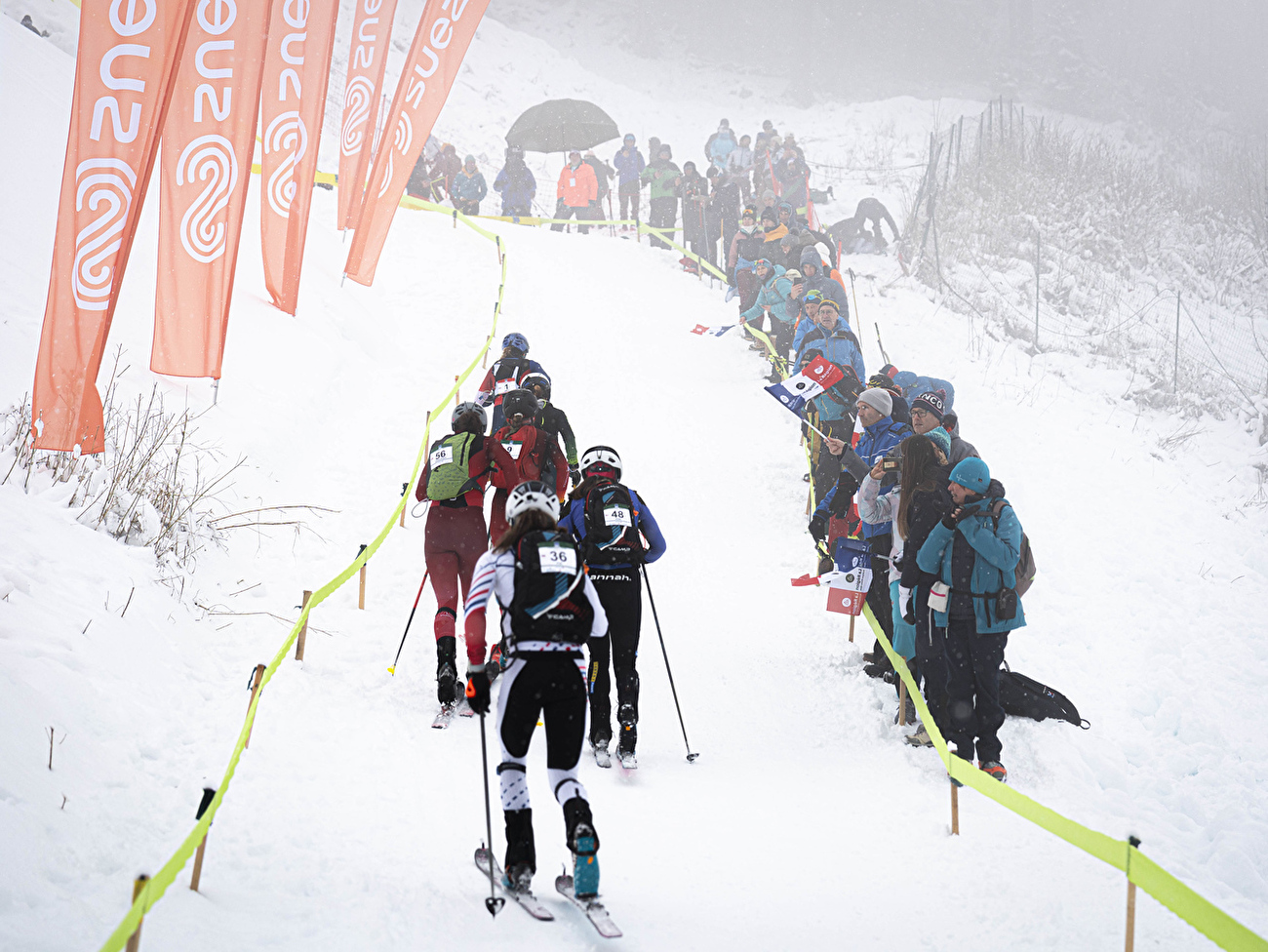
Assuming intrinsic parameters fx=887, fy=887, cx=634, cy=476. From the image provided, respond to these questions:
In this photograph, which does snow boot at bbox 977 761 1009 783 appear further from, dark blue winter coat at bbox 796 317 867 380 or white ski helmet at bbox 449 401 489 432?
dark blue winter coat at bbox 796 317 867 380

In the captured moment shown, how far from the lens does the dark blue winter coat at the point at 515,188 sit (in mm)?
24875

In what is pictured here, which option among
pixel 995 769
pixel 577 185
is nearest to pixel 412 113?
pixel 577 185

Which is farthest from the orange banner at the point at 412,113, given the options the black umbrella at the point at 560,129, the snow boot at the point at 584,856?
the black umbrella at the point at 560,129

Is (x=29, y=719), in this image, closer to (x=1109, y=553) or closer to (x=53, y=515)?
(x=53, y=515)

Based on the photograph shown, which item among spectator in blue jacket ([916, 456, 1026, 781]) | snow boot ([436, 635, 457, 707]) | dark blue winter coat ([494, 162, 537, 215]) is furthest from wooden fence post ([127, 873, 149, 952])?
dark blue winter coat ([494, 162, 537, 215])

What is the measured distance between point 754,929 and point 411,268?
658 inches

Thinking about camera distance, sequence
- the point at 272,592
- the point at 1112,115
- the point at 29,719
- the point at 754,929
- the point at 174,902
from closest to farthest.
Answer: the point at 174,902, the point at 754,929, the point at 29,719, the point at 272,592, the point at 1112,115

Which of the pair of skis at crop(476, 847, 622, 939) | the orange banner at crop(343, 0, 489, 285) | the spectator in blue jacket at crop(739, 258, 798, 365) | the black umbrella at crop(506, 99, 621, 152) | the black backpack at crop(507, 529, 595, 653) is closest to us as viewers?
the pair of skis at crop(476, 847, 622, 939)

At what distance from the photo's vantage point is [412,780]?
503 centimetres

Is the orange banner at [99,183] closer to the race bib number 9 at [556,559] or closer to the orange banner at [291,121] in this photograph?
the orange banner at [291,121]

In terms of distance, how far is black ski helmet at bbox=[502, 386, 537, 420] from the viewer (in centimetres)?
655

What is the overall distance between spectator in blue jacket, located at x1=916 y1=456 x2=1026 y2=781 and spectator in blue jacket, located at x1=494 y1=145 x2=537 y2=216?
70.5ft

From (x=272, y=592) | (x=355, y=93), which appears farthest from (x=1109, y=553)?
(x=355, y=93)

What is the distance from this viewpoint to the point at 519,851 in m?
3.84
